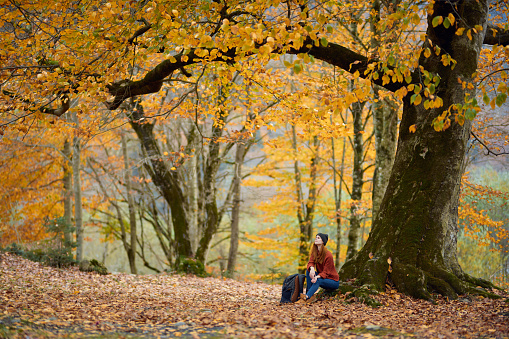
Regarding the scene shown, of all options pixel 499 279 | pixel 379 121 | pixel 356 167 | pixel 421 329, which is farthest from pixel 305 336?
pixel 499 279

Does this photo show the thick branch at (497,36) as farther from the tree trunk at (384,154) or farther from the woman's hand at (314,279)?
the woman's hand at (314,279)

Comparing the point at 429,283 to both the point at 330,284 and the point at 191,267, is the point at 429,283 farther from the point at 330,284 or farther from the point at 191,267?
the point at 191,267

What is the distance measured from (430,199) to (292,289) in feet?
8.65

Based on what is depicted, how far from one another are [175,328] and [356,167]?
9.16 meters

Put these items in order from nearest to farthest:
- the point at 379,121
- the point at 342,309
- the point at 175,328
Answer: the point at 175,328, the point at 342,309, the point at 379,121

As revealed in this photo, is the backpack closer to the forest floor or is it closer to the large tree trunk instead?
the forest floor

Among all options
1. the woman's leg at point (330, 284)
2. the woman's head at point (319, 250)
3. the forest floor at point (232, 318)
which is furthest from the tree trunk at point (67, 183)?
the woman's leg at point (330, 284)

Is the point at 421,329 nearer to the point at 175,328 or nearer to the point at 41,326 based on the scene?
the point at 175,328

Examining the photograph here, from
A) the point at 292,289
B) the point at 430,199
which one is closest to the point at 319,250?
the point at 292,289

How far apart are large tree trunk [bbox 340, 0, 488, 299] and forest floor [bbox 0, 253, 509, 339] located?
1.28 ft

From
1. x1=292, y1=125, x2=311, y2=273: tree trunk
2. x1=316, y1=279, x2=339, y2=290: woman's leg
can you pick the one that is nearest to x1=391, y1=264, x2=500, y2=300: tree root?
x1=316, y1=279, x2=339, y2=290: woman's leg

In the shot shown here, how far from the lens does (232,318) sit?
4.58 m

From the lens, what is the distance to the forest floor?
3.61 metres

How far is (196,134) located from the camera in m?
15.8
